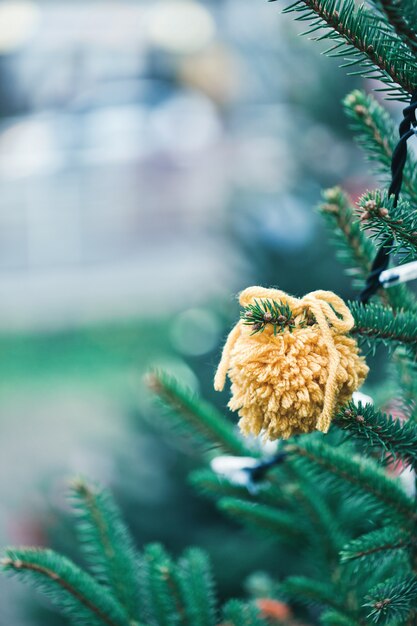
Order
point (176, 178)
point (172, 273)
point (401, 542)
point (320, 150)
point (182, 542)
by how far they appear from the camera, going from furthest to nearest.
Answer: point (176, 178) → point (172, 273) → point (320, 150) → point (182, 542) → point (401, 542)

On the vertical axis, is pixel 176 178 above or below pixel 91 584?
below

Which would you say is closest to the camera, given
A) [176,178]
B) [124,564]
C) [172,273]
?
[124,564]

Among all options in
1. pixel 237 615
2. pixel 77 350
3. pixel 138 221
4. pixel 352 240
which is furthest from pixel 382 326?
pixel 138 221

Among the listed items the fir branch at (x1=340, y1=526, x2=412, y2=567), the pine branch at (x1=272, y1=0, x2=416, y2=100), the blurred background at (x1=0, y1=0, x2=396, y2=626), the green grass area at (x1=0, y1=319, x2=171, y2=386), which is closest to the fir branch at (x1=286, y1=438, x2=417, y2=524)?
the fir branch at (x1=340, y1=526, x2=412, y2=567)

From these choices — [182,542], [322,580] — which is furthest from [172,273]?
[322,580]

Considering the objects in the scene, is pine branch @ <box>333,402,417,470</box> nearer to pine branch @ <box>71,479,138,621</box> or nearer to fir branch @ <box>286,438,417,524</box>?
fir branch @ <box>286,438,417,524</box>

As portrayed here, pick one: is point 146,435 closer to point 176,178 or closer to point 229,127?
point 176,178

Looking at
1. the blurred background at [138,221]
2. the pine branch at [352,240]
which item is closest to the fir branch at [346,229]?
the pine branch at [352,240]
